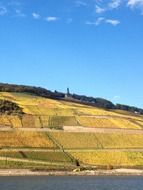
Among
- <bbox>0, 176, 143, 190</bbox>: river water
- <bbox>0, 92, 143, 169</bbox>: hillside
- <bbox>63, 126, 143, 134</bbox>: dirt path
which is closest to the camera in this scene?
<bbox>0, 176, 143, 190</bbox>: river water

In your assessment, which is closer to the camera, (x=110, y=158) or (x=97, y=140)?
(x=110, y=158)

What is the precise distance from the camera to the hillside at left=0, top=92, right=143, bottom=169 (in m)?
134

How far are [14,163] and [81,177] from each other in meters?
17.4

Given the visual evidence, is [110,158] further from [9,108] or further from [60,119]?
[9,108]

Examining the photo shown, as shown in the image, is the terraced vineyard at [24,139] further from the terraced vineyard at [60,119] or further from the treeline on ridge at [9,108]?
the treeline on ridge at [9,108]

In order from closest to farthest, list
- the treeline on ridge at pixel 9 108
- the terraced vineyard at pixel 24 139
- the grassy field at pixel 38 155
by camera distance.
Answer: the grassy field at pixel 38 155, the terraced vineyard at pixel 24 139, the treeline on ridge at pixel 9 108

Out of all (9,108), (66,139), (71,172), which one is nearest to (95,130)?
(66,139)

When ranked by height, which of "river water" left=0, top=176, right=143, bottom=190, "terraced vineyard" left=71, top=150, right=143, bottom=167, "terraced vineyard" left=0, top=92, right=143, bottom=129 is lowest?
"river water" left=0, top=176, right=143, bottom=190

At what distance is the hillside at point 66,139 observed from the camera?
13375 centimetres

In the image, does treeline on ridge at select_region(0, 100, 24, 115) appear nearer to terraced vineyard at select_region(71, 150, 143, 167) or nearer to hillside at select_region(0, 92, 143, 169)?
hillside at select_region(0, 92, 143, 169)

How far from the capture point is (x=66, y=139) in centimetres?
15162

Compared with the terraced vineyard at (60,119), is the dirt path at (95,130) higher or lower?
lower

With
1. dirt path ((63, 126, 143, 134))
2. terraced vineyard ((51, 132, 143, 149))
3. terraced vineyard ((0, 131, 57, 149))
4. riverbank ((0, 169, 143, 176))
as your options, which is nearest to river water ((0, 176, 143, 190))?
riverbank ((0, 169, 143, 176))

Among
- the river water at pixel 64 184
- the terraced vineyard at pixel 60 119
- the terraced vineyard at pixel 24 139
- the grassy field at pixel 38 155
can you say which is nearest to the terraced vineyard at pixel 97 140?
the terraced vineyard at pixel 24 139
